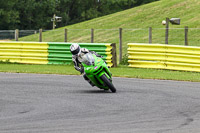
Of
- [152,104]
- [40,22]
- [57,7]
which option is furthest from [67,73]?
[57,7]

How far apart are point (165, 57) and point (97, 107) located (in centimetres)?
876

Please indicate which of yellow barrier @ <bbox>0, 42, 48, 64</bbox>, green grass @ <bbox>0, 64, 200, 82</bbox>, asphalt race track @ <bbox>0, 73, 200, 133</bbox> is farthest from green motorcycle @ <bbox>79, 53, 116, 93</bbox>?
yellow barrier @ <bbox>0, 42, 48, 64</bbox>

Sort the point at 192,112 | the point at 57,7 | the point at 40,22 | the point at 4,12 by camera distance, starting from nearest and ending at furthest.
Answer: the point at 192,112, the point at 4,12, the point at 40,22, the point at 57,7

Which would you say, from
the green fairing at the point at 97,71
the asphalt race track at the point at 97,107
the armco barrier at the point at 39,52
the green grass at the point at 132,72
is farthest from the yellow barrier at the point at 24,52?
the green fairing at the point at 97,71

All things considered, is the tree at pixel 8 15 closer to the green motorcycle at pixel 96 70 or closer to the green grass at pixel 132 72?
the green grass at pixel 132 72

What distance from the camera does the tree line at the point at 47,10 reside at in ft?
272

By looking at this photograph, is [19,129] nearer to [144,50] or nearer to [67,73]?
[67,73]

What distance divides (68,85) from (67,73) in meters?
3.47

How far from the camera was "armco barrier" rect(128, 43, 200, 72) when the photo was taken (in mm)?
16984

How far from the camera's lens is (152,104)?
32.2 ft

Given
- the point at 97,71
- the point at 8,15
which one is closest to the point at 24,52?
the point at 97,71

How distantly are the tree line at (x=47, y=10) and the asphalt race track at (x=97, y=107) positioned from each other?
224 feet

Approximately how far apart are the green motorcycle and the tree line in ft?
228

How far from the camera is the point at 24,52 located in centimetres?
2103
